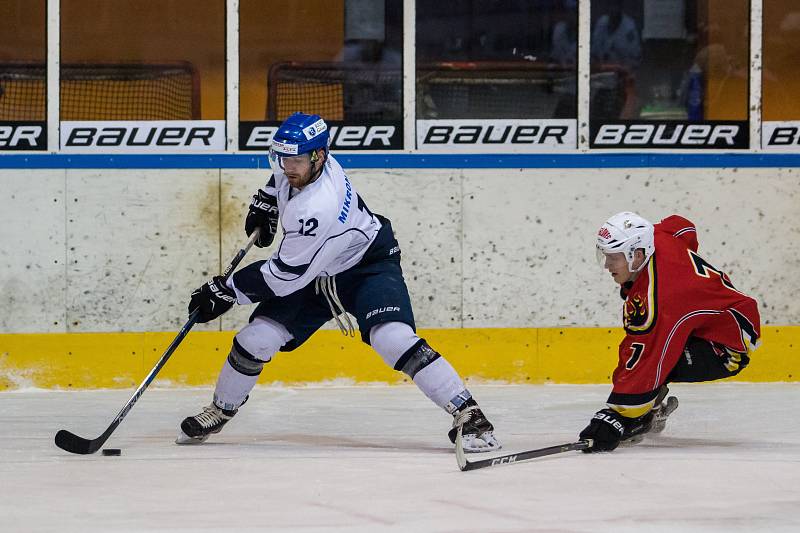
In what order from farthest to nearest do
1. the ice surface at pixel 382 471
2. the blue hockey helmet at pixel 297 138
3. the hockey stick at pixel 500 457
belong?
the blue hockey helmet at pixel 297 138 < the hockey stick at pixel 500 457 < the ice surface at pixel 382 471

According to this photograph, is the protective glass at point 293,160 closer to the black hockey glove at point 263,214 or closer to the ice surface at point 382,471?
the black hockey glove at point 263,214

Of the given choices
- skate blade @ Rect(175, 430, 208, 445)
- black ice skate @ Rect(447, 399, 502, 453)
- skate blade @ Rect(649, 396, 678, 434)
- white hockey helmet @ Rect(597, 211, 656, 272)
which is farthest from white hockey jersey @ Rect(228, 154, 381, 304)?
skate blade @ Rect(649, 396, 678, 434)

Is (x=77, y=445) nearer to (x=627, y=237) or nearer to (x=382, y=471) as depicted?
(x=382, y=471)

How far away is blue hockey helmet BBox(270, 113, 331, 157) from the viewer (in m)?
3.96

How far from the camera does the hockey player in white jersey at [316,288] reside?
399 centimetres

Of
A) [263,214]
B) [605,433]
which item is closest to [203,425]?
[263,214]

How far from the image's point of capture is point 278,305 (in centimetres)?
423

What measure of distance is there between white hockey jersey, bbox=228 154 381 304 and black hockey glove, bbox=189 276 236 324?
0.03m

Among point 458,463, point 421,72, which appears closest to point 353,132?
point 421,72

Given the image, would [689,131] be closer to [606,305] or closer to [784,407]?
[606,305]

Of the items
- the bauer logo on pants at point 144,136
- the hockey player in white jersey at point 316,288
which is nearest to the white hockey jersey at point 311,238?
Answer: the hockey player in white jersey at point 316,288

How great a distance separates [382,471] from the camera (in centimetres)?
368

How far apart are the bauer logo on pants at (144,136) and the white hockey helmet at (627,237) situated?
240 centimetres

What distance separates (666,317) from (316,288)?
43.0 inches
